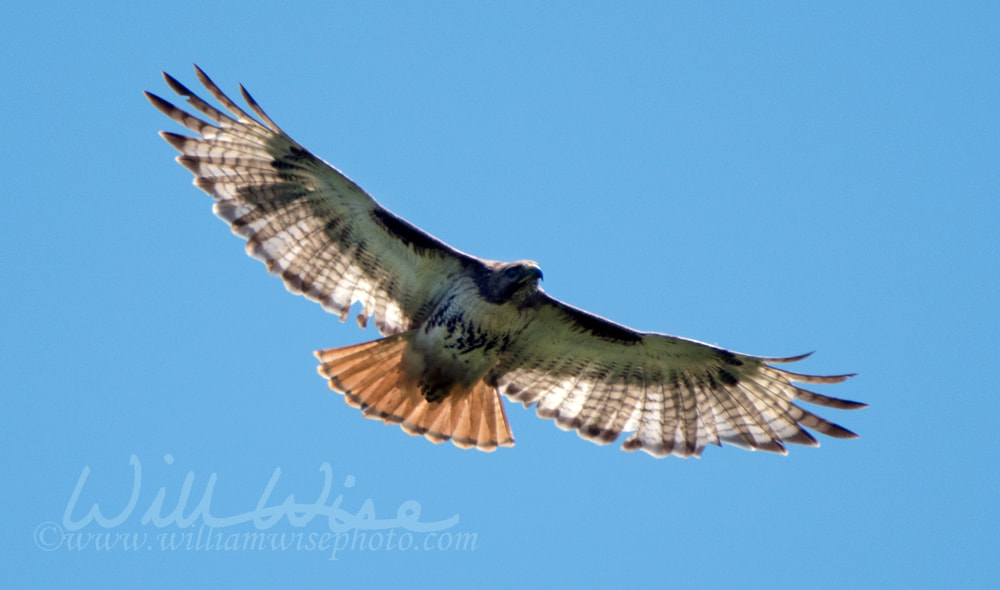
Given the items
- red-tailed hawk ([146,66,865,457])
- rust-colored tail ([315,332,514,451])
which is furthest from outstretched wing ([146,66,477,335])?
rust-colored tail ([315,332,514,451])

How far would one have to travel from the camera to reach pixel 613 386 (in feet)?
36.9

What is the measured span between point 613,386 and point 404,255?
7.16 feet

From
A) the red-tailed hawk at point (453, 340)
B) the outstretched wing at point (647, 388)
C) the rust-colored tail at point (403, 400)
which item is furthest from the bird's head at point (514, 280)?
the rust-colored tail at point (403, 400)

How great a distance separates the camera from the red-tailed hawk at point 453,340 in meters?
10.3

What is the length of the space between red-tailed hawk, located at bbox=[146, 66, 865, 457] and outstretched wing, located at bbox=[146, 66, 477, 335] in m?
0.01

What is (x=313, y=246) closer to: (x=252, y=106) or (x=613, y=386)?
(x=252, y=106)

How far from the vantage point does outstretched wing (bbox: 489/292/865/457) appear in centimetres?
1073

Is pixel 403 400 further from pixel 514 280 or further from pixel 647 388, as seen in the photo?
pixel 647 388

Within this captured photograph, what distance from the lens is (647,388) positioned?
1120cm

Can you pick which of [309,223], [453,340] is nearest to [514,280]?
[453,340]

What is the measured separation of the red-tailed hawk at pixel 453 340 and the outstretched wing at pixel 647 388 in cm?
1

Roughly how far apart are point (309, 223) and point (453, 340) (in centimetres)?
153

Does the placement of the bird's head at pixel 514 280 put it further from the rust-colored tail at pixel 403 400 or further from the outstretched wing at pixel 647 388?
the rust-colored tail at pixel 403 400

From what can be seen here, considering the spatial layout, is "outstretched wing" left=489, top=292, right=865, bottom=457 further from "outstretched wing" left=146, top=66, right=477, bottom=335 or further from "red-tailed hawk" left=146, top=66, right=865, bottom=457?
"outstretched wing" left=146, top=66, right=477, bottom=335
